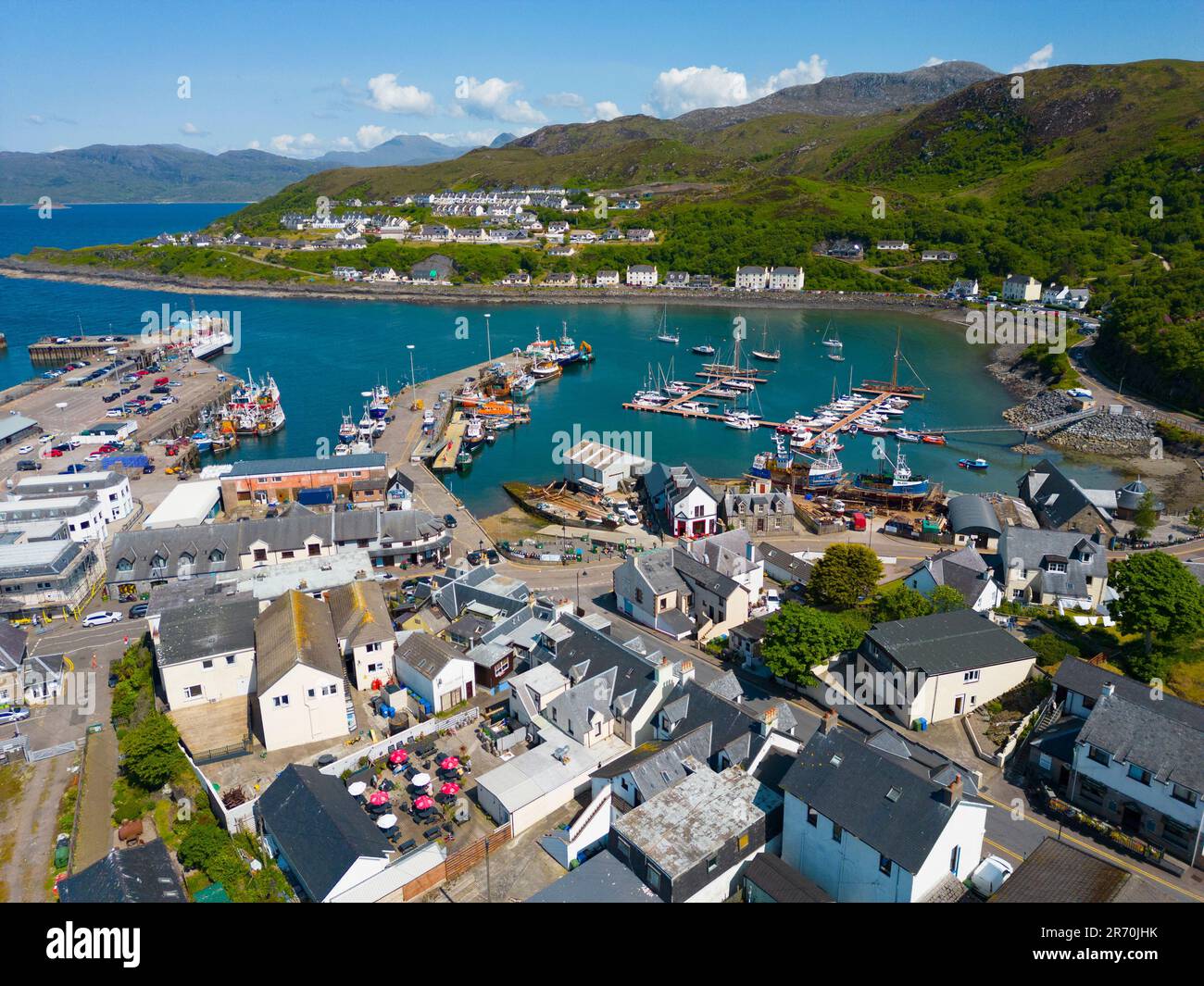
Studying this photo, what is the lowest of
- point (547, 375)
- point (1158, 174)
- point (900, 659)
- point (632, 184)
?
point (900, 659)

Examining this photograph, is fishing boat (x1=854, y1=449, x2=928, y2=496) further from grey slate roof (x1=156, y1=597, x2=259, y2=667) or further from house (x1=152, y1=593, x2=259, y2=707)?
house (x1=152, y1=593, x2=259, y2=707)

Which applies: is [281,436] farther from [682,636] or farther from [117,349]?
[682,636]

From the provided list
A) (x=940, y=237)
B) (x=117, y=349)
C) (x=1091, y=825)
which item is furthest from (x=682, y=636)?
(x=940, y=237)

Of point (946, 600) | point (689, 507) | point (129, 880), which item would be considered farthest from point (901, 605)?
point (129, 880)

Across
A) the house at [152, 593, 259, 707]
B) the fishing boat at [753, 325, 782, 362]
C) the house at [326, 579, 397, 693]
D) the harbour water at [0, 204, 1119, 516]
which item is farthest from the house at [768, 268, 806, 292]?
the house at [152, 593, 259, 707]

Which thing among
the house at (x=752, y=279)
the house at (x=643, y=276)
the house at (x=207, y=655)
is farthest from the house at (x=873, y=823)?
the house at (x=643, y=276)

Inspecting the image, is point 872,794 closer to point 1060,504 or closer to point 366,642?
point 366,642

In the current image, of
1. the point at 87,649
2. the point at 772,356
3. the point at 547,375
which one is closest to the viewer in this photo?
the point at 87,649
